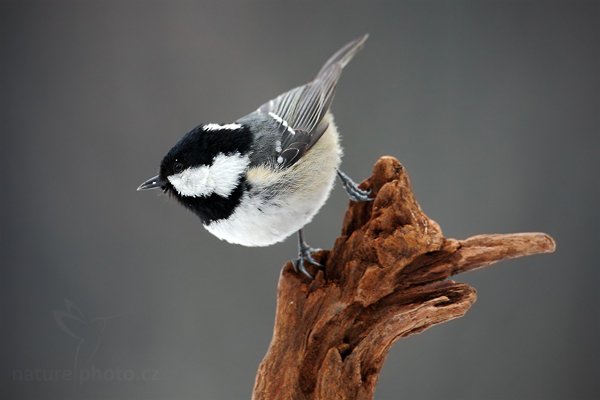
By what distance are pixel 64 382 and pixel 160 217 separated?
611 mm

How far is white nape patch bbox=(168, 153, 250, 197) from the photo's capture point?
3.97 ft

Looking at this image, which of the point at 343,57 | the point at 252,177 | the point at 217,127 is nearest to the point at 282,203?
the point at 252,177

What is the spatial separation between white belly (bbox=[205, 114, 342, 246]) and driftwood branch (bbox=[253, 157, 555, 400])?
0.13 meters

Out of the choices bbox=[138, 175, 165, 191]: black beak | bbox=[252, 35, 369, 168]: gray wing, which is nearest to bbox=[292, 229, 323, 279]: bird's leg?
bbox=[252, 35, 369, 168]: gray wing

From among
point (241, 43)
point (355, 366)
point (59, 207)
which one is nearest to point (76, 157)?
point (59, 207)

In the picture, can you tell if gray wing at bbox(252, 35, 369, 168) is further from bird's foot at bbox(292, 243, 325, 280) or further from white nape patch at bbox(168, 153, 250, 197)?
bird's foot at bbox(292, 243, 325, 280)

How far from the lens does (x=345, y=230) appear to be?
140 cm

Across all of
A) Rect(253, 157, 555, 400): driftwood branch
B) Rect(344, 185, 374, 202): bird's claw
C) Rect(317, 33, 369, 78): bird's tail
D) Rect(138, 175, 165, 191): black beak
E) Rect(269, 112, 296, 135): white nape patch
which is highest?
Rect(317, 33, 369, 78): bird's tail

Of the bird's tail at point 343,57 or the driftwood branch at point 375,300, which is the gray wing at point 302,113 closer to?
the bird's tail at point 343,57

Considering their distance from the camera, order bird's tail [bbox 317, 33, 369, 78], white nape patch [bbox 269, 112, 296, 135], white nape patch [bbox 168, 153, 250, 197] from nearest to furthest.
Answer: white nape patch [bbox 168, 153, 250, 197]
white nape patch [bbox 269, 112, 296, 135]
bird's tail [bbox 317, 33, 369, 78]

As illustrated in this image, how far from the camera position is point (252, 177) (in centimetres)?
123

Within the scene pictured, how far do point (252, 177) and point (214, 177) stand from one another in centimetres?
8

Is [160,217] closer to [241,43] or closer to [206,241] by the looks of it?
[206,241]

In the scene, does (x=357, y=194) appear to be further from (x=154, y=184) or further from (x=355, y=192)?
(x=154, y=184)
